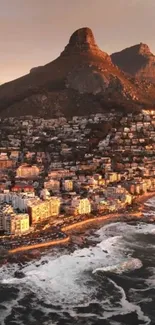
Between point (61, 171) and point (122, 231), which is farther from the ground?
point (61, 171)

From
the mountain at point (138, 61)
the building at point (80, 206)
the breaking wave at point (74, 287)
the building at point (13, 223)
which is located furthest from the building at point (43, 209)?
the mountain at point (138, 61)

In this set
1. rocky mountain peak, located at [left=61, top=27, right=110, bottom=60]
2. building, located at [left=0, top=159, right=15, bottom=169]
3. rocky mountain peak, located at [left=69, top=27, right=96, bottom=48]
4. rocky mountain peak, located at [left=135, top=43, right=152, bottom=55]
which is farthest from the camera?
rocky mountain peak, located at [left=135, top=43, right=152, bottom=55]

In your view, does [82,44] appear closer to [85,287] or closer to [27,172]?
[27,172]

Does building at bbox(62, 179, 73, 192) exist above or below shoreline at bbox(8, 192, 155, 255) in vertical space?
above

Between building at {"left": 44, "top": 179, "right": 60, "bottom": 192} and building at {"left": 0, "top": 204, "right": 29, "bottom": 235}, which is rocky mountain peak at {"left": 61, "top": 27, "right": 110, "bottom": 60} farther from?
building at {"left": 0, "top": 204, "right": 29, "bottom": 235}

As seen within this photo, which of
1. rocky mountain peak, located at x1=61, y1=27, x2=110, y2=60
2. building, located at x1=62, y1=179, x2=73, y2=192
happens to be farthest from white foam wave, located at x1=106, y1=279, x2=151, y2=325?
rocky mountain peak, located at x1=61, y1=27, x2=110, y2=60

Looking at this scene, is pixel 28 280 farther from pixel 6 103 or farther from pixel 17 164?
pixel 6 103

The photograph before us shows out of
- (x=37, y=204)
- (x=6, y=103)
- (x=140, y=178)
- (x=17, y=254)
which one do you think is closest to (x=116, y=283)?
(x=17, y=254)
